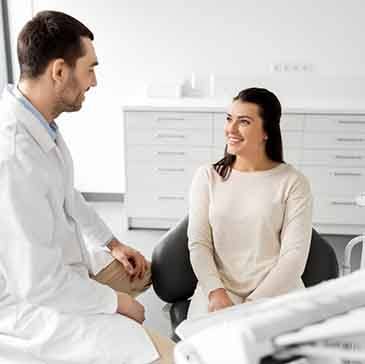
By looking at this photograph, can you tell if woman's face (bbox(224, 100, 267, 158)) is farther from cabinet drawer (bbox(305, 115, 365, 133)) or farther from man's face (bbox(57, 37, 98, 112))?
cabinet drawer (bbox(305, 115, 365, 133))

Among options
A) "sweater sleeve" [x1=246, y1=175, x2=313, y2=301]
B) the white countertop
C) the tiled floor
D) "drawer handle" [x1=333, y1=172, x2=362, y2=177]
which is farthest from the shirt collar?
"drawer handle" [x1=333, y1=172, x2=362, y2=177]

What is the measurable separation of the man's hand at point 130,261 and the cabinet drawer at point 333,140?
1.70m

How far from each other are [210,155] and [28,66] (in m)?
1.97

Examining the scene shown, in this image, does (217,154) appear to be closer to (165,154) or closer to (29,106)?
(165,154)

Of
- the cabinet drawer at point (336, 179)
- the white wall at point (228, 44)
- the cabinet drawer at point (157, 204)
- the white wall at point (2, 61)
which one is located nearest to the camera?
the cabinet drawer at point (336, 179)

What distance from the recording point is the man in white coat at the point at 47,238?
127 cm

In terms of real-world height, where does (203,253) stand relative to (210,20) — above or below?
below

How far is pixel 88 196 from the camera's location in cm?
404

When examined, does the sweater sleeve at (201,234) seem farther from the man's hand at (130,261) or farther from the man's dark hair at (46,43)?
the man's dark hair at (46,43)

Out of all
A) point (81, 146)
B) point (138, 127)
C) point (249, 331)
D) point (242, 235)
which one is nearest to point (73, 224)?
point (242, 235)

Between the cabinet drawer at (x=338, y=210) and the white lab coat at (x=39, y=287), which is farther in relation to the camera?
the cabinet drawer at (x=338, y=210)

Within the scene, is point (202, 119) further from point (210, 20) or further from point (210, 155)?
point (210, 20)

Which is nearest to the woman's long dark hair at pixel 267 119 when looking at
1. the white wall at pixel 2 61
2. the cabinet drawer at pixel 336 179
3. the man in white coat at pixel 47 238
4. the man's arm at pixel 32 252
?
the man in white coat at pixel 47 238

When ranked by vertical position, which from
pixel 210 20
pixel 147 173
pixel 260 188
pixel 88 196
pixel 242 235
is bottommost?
pixel 88 196
